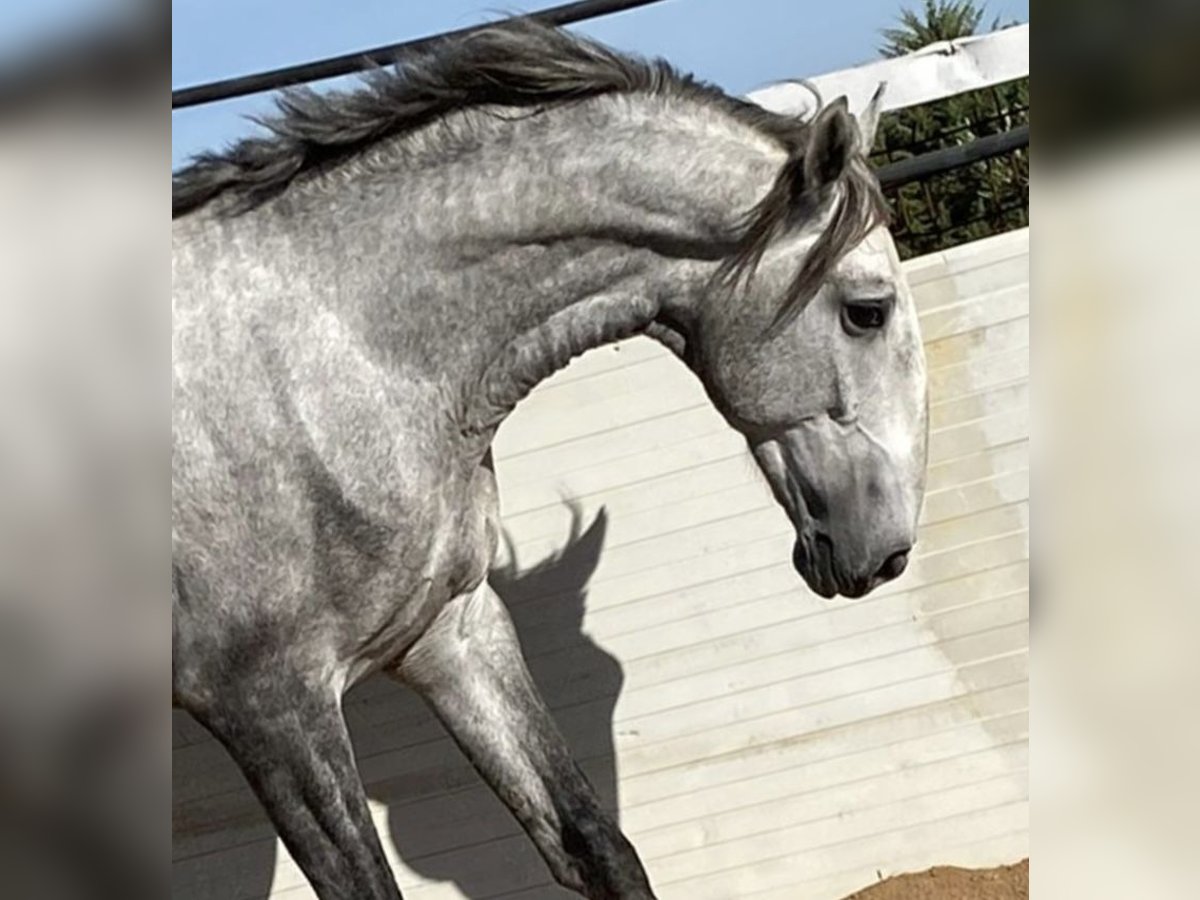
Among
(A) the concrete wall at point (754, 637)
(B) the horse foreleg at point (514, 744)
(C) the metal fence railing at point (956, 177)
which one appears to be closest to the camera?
(B) the horse foreleg at point (514, 744)

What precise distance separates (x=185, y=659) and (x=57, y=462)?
139cm

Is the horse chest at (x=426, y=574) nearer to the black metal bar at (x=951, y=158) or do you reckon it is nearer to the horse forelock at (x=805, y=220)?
the horse forelock at (x=805, y=220)

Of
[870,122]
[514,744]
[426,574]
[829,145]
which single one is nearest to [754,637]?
[514,744]

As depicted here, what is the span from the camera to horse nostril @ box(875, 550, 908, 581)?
264 cm

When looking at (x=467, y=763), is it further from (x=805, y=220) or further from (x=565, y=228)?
(x=805, y=220)

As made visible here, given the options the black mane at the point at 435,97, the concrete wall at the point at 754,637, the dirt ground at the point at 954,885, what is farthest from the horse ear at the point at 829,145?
the dirt ground at the point at 954,885

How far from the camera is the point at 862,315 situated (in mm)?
2582

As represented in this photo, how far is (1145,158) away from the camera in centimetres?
113

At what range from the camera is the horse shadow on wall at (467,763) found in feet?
12.6

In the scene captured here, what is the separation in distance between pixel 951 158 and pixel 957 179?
0.28 metres

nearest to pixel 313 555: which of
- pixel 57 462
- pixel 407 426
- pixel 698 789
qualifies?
pixel 407 426

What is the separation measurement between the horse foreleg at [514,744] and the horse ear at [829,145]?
0.94 m

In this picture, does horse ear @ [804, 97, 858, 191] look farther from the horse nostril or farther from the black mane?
the horse nostril

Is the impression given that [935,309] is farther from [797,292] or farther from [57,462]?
[57,462]
